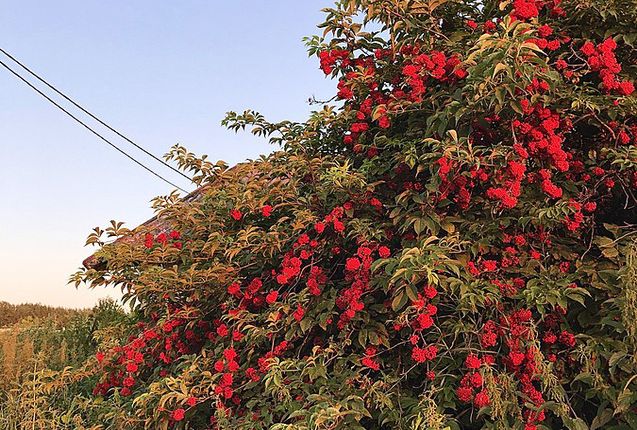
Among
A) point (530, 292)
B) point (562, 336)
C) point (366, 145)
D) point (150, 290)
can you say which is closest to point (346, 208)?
point (366, 145)

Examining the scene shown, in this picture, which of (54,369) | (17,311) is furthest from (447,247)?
(17,311)

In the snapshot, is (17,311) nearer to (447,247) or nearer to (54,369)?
(54,369)

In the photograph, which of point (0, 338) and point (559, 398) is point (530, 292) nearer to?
point (559, 398)

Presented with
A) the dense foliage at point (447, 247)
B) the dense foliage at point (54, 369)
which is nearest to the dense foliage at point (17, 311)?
the dense foliage at point (54, 369)

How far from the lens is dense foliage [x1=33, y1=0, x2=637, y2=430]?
7.54 ft

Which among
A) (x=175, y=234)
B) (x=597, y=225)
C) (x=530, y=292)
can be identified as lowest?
(x=530, y=292)

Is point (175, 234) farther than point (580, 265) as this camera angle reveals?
Yes

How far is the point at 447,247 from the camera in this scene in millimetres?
2262

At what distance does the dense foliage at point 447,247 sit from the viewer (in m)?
2.30

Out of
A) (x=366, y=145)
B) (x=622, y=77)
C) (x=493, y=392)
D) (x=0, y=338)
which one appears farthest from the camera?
(x=0, y=338)

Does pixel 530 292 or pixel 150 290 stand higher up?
pixel 150 290

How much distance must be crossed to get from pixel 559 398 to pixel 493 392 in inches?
11.6

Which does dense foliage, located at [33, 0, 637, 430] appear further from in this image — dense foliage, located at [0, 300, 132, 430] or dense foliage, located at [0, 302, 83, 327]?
dense foliage, located at [0, 302, 83, 327]

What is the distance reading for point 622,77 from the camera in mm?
2762
